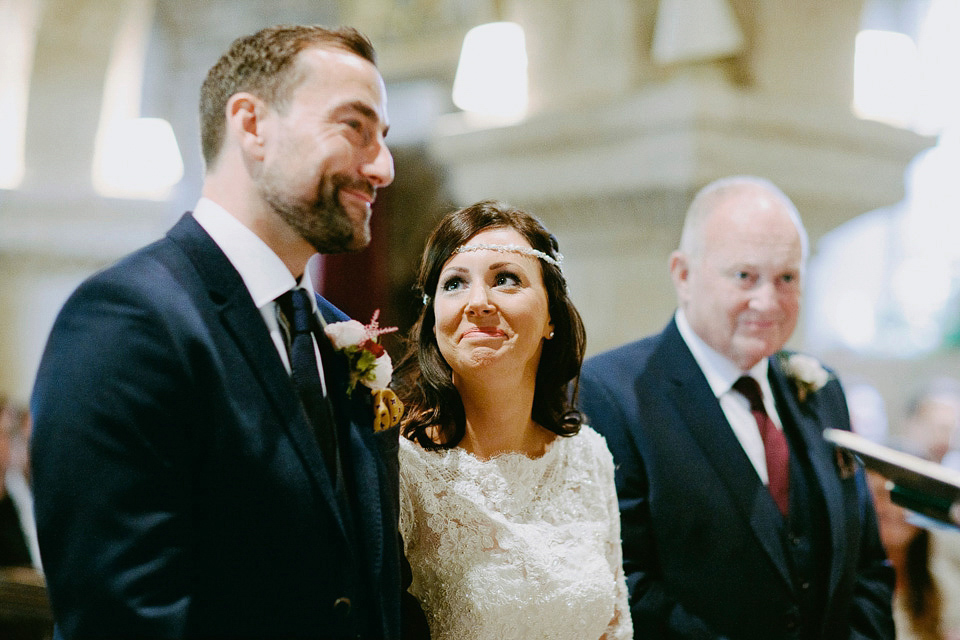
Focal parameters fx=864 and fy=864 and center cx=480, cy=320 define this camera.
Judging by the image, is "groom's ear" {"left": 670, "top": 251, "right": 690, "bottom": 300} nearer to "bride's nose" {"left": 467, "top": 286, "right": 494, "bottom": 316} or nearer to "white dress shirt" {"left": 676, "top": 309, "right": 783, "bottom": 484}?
"white dress shirt" {"left": 676, "top": 309, "right": 783, "bottom": 484}

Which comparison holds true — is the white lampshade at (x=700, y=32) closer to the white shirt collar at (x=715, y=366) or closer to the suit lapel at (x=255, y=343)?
the white shirt collar at (x=715, y=366)

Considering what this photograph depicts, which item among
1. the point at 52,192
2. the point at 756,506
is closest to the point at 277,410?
the point at 756,506

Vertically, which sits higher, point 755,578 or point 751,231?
point 751,231

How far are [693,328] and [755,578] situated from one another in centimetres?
72

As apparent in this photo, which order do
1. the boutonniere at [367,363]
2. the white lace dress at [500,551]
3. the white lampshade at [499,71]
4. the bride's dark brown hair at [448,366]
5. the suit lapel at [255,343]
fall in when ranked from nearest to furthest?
the suit lapel at [255,343] → the boutonniere at [367,363] → the white lace dress at [500,551] → the bride's dark brown hair at [448,366] → the white lampshade at [499,71]

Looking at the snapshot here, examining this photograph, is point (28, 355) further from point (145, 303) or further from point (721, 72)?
point (145, 303)

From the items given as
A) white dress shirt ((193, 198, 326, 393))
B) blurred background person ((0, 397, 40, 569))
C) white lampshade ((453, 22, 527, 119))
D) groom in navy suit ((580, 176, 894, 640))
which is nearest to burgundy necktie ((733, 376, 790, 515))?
groom in navy suit ((580, 176, 894, 640))

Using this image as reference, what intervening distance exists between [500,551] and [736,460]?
787mm

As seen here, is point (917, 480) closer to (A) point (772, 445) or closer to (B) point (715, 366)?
(A) point (772, 445)

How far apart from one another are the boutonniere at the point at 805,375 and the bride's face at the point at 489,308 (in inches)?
39.0

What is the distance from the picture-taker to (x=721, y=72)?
3.53 meters

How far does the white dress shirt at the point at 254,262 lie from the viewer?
4.96 ft

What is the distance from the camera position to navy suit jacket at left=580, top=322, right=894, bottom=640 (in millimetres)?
2264

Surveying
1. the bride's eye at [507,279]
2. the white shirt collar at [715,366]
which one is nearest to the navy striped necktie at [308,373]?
the bride's eye at [507,279]
